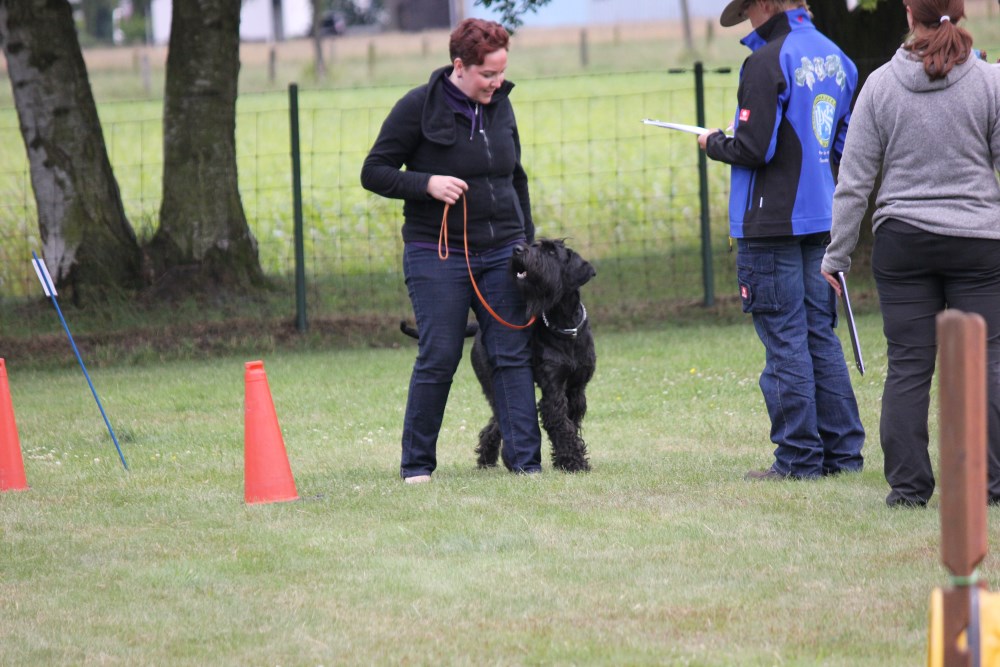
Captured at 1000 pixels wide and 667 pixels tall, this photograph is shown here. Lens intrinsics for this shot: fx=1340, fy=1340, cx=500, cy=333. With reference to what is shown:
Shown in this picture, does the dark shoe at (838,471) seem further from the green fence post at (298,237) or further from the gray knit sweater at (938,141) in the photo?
the green fence post at (298,237)

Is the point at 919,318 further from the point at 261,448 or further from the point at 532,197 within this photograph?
the point at 532,197

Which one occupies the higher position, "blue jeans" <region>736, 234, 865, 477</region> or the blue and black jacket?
the blue and black jacket

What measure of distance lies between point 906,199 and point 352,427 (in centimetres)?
421

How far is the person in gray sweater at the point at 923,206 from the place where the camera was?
4887mm

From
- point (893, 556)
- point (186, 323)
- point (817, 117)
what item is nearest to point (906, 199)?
point (817, 117)

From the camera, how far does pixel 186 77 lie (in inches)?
492

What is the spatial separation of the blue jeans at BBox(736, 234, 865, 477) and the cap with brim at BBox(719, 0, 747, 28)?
3.33 ft

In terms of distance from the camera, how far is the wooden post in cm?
243

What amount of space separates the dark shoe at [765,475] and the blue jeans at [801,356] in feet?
0.09

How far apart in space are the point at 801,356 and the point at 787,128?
99 centimetres

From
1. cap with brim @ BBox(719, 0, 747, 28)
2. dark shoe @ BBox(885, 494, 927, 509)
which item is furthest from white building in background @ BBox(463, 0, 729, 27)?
dark shoe @ BBox(885, 494, 927, 509)

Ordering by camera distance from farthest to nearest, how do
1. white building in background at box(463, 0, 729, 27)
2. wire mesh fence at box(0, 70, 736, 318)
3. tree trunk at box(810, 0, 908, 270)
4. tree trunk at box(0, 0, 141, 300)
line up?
white building in background at box(463, 0, 729, 27), wire mesh fence at box(0, 70, 736, 318), tree trunk at box(810, 0, 908, 270), tree trunk at box(0, 0, 141, 300)

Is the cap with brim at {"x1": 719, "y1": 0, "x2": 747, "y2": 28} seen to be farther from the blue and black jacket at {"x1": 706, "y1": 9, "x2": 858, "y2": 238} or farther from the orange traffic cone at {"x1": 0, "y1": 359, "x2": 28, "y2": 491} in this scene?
the orange traffic cone at {"x1": 0, "y1": 359, "x2": 28, "y2": 491}

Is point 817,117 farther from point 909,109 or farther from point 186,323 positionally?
point 186,323
